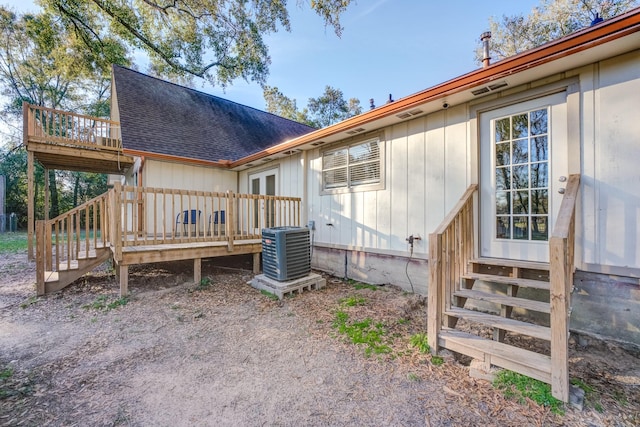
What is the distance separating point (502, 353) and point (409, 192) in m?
2.68

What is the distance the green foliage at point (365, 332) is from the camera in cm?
279

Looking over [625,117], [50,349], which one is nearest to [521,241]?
[625,117]

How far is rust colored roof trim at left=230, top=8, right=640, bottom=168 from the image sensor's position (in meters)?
2.37

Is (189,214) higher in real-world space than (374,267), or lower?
higher

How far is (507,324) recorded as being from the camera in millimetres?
2402

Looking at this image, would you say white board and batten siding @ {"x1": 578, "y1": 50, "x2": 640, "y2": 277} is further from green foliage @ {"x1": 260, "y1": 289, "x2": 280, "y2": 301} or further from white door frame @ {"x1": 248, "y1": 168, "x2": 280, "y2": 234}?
white door frame @ {"x1": 248, "y1": 168, "x2": 280, "y2": 234}

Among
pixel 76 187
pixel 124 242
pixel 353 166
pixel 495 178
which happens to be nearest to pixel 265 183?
pixel 353 166

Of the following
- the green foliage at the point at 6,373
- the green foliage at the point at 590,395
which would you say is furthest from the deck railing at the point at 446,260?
the green foliage at the point at 6,373

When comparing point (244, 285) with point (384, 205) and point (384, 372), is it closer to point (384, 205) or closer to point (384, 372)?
point (384, 205)

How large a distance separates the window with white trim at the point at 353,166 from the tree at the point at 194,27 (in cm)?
342

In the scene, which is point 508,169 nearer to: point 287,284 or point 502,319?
point 502,319

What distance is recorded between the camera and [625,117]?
267 cm

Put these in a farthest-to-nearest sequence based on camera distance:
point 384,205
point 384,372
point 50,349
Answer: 1. point 384,205
2. point 50,349
3. point 384,372

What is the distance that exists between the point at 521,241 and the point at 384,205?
206 cm
